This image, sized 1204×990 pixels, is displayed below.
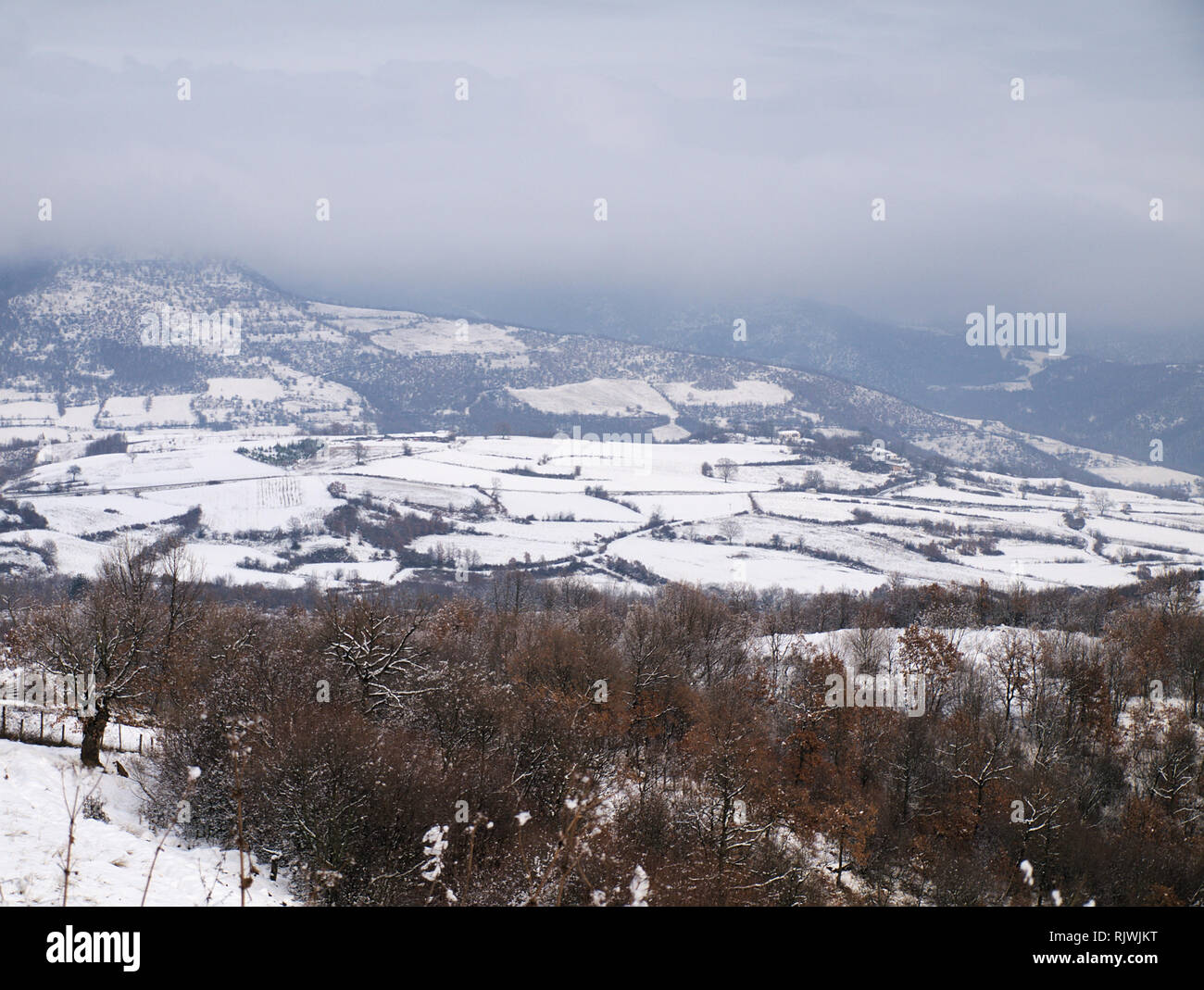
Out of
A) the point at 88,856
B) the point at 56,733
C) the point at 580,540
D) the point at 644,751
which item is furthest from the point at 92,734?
the point at 580,540

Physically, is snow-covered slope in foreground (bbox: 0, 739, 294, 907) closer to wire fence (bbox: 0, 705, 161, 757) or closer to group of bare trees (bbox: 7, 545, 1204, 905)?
group of bare trees (bbox: 7, 545, 1204, 905)

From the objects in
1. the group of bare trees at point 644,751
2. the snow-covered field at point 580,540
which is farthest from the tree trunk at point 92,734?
the snow-covered field at point 580,540

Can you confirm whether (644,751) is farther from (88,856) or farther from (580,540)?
(580,540)

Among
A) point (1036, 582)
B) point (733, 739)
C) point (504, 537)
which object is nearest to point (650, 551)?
point (504, 537)

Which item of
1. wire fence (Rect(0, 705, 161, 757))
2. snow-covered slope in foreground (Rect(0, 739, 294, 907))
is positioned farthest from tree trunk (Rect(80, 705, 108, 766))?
wire fence (Rect(0, 705, 161, 757))
